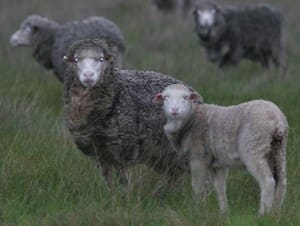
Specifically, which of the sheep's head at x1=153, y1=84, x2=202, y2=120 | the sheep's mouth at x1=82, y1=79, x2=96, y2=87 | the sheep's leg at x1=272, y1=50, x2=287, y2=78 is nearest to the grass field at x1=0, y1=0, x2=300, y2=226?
the sheep's leg at x1=272, y1=50, x2=287, y2=78

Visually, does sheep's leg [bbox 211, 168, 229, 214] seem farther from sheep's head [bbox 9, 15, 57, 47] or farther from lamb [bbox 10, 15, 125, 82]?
sheep's head [bbox 9, 15, 57, 47]

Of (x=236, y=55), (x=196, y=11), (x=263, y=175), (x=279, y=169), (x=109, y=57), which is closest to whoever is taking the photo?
(x=263, y=175)

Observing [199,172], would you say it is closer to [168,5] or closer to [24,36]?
[24,36]

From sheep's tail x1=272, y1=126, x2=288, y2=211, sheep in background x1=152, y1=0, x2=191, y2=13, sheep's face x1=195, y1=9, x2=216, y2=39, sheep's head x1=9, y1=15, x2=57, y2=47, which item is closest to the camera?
sheep's tail x1=272, y1=126, x2=288, y2=211

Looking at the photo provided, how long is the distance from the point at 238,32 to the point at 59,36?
3.35 meters

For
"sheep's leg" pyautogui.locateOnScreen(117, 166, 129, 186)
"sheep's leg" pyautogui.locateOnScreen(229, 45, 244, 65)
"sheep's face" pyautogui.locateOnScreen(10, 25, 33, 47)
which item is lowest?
"sheep's leg" pyautogui.locateOnScreen(117, 166, 129, 186)

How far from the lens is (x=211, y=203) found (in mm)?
6473

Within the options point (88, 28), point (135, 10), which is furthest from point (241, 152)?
point (135, 10)

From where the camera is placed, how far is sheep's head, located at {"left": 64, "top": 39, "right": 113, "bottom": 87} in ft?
21.5

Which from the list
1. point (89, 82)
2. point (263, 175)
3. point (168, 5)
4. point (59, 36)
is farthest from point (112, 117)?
point (168, 5)

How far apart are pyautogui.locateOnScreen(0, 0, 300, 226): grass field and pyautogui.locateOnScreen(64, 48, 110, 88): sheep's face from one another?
72 centimetres

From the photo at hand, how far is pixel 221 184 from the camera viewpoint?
6.44 meters

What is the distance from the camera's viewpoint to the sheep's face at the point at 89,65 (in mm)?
6546

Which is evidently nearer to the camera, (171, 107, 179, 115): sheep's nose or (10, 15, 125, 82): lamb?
(171, 107, 179, 115): sheep's nose
